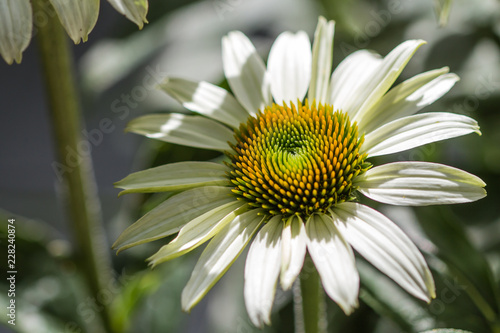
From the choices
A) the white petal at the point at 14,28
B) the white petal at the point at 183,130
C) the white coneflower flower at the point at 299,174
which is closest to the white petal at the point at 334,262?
the white coneflower flower at the point at 299,174

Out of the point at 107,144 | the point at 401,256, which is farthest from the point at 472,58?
the point at 107,144

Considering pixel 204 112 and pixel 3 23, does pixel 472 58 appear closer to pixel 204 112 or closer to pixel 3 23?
pixel 204 112

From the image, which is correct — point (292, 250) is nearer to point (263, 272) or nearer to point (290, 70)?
point (263, 272)

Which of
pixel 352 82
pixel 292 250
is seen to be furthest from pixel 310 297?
pixel 352 82

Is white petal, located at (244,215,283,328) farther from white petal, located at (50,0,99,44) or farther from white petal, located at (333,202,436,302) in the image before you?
white petal, located at (50,0,99,44)

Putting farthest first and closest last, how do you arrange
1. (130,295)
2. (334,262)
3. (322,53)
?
(130,295), (322,53), (334,262)

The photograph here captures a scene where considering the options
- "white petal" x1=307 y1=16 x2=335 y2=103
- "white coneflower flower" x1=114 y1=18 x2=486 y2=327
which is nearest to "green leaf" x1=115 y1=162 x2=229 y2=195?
"white coneflower flower" x1=114 y1=18 x2=486 y2=327

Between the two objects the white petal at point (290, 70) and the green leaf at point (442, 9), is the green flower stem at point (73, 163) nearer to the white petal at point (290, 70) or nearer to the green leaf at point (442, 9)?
the white petal at point (290, 70)

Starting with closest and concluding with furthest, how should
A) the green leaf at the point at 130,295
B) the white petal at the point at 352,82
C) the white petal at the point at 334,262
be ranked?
the white petal at the point at 334,262, the white petal at the point at 352,82, the green leaf at the point at 130,295
